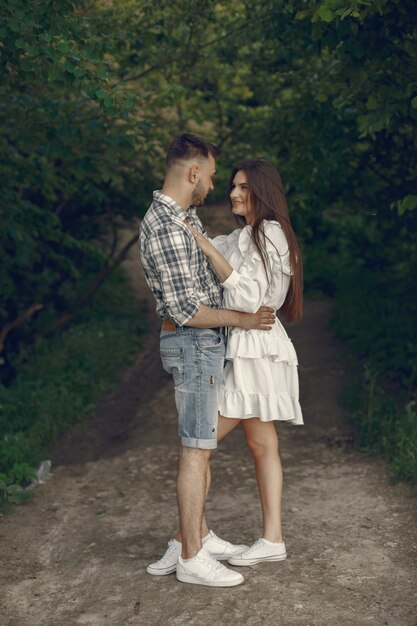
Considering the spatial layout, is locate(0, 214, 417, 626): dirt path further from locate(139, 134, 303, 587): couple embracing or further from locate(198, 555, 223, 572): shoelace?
locate(139, 134, 303, 587): couple embracing

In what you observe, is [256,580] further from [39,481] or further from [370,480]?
[39,481]

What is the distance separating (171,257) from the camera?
4.38 meters

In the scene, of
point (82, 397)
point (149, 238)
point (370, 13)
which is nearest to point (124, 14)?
point (370, 13)

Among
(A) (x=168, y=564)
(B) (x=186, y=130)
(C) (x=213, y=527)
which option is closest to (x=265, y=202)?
(A) (x=168, y=564)

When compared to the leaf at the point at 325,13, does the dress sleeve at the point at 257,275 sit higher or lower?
lower

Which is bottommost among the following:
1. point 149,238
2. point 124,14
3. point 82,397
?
point 82,397

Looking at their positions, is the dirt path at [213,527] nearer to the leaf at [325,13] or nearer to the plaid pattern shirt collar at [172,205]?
the plaid pattern shirt collar at [172,205]

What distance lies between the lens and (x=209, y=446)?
15.1 feet

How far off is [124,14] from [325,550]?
16.1 ft

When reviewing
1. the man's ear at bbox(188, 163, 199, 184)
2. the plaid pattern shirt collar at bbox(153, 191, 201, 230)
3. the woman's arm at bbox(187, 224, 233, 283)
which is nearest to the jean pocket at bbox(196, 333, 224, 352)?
the woman's arm at bbox(187, 224, 233, 283)

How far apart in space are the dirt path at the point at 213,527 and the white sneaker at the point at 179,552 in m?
0.05

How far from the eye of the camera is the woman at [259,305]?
459 cm

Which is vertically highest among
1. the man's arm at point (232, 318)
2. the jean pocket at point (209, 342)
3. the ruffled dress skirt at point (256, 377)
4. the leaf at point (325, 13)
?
the leaf at point (325, 13)

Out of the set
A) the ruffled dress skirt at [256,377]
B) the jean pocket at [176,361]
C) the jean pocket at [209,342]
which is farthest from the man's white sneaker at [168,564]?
the jean pocket at [209,342]
